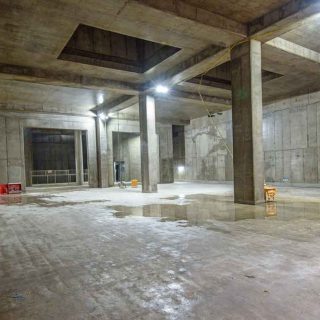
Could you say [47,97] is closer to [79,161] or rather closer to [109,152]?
[109,152]

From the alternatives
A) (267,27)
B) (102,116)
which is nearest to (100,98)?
(102,116)

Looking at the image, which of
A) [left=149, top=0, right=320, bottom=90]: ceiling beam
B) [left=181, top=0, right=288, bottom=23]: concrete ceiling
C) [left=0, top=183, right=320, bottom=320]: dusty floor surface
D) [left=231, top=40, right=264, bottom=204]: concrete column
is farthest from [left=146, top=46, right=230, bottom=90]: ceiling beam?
[left=0, top=183, right=320, bottom=320]: dusty floor surface

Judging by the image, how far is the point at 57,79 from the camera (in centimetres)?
1283

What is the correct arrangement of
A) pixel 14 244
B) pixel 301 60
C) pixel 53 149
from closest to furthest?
pixel 14 244 < pixel 301 60 < pixel 53 149

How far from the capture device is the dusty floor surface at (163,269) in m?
2.70

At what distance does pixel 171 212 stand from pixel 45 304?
5.67 meters

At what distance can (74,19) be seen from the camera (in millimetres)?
8383

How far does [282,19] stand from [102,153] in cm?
1618

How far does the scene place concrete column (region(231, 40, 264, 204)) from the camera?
956 cm

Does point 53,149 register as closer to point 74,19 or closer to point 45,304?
point 74,19

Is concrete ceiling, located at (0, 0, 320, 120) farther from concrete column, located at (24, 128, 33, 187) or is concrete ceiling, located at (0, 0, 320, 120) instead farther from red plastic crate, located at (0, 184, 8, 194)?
concrete column, located at (24, 128, 33, 187)

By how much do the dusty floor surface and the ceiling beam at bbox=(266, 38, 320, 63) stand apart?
21.8ft

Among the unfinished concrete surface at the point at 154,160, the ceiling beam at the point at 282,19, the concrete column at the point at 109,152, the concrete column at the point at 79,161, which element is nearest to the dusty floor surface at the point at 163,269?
the unfinished concrete surface at the point at 154,160

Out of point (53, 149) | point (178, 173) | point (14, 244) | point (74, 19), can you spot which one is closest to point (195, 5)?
point (74, 19)
